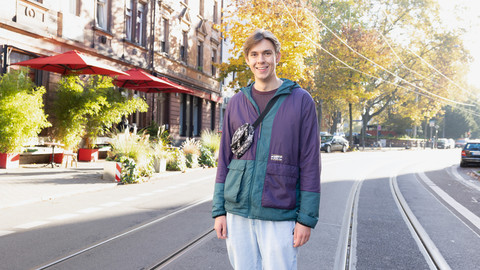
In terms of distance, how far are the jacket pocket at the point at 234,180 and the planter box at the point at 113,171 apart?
929 centimetres

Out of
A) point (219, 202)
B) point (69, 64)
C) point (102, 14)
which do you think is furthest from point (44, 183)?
point (102, 14)

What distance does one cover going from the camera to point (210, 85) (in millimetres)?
31984

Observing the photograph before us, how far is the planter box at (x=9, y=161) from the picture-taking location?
12.1 m

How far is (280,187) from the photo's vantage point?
231 cm

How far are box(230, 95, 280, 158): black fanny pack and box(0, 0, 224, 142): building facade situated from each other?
1261 cm

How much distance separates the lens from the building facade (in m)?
13.9

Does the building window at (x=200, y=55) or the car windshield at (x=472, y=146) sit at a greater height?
the building window at (x=200, y=55)

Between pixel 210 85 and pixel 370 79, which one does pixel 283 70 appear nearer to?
pixel 210 85

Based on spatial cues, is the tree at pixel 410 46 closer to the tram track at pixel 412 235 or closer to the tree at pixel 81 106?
the tree at pixel 81 106

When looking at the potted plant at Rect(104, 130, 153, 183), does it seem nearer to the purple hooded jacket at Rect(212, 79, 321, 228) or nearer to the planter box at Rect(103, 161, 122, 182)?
the planter box at Rect(103, 161, 122, 182)

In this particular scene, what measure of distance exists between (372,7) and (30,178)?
1365 inches

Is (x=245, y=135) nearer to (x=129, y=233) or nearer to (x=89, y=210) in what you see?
(x=129, y=233)

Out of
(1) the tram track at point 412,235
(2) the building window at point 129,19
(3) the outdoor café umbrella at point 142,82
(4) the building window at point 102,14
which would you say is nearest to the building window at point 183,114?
(2) the building window at point 129,19

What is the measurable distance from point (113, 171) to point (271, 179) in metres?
9.66
